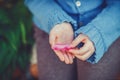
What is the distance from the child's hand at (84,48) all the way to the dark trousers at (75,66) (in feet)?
0.32

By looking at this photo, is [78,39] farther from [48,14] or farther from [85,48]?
[48,14]

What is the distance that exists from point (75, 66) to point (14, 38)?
89cm

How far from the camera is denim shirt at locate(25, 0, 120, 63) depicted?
104cm

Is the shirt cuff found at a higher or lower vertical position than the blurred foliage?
higher

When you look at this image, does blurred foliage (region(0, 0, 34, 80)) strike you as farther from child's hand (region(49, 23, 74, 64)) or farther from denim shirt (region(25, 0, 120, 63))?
child's hand (region(49, 23, 74, 64))

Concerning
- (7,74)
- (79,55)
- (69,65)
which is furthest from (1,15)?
(79,55)

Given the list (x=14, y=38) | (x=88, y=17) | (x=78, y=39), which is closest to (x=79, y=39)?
(x=78, y=39)

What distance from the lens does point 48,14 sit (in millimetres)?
1141

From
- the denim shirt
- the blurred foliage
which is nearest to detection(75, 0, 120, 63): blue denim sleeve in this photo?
the denim shirt

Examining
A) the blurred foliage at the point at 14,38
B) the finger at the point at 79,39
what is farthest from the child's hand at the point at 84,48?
the blurred foliage at the point at 14,38

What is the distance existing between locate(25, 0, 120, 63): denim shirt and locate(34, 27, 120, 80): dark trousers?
2.3 inches

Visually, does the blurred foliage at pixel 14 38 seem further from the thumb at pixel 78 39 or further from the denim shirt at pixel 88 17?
the thumb at pixel 78 39

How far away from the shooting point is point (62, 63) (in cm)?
117

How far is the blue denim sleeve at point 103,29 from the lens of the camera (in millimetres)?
1026
